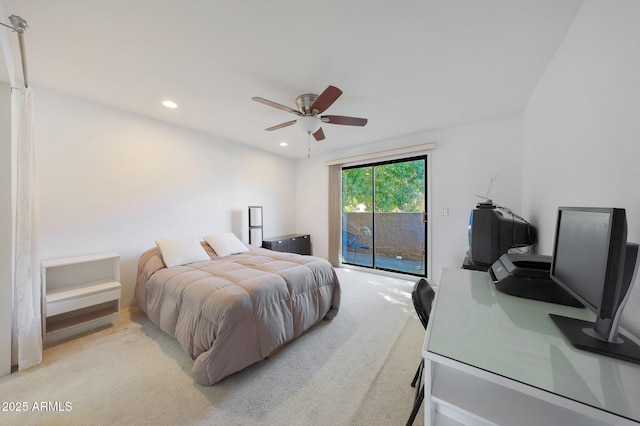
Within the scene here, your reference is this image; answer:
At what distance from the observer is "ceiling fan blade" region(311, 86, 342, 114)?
1.83 m

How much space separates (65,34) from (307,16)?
170 cm

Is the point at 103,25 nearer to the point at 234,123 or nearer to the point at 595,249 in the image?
the point at 234,123

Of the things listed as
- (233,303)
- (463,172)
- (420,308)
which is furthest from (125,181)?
(463,172)

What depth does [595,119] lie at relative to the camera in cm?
116

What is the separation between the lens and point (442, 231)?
3482mm

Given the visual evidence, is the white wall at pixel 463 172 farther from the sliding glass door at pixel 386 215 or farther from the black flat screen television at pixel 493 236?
the black flat screen television at pixel 493 236

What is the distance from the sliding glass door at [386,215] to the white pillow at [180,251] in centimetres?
281

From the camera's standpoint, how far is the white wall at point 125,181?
91.7 inches

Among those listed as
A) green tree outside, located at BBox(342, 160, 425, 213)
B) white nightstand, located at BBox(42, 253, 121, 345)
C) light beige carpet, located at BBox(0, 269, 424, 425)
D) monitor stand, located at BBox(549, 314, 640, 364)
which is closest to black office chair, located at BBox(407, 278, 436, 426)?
light beige carpet, located at BBox(0, 269, 424, 425)

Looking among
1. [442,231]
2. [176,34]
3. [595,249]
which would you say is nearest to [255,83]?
[176,34]

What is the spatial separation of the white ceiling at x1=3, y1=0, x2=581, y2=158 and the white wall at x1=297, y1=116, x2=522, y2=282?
416 millimetres

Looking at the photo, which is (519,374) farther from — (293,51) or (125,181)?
(125,181)

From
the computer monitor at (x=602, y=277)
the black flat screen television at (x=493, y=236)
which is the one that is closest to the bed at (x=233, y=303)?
the black flat screen television at (x=493, y=236)

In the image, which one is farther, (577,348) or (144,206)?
(144,206)
